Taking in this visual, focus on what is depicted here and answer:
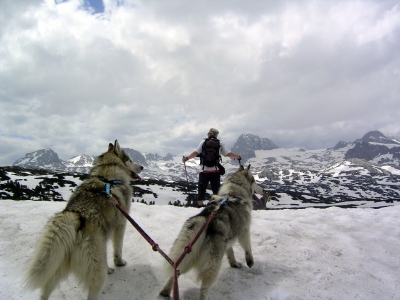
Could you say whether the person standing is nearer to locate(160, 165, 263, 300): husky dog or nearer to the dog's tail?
locate(160, 165, 263, 300): husky dog

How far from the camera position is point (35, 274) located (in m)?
3.59

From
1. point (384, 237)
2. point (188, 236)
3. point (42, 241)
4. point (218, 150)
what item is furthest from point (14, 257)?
point (384, 237)

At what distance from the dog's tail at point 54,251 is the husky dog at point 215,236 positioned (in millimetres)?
1842

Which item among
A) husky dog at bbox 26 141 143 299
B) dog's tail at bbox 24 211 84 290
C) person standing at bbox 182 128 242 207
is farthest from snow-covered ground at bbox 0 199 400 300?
person standing at bbox 182 128 242 207

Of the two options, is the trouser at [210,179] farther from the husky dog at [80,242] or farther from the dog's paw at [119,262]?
the husky dog at [80,242]

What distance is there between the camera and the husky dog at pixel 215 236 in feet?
15.6

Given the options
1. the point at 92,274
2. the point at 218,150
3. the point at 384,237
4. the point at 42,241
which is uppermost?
the point at 218,150

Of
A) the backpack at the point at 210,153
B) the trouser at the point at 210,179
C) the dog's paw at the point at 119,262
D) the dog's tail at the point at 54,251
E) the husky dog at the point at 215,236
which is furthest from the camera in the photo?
the trouser at the point at 210,179

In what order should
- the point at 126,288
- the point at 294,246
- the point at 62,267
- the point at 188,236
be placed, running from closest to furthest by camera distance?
the point at 62,267 → the point at 188,236 → the point at 126,288 → the point at 294,246

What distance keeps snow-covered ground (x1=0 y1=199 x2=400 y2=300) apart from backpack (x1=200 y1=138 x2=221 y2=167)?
9.25 feet

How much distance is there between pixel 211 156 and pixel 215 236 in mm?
4896

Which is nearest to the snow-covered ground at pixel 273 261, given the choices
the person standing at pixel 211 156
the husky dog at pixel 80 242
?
the husky dog at pixel 80 242

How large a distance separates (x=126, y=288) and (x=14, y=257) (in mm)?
3330

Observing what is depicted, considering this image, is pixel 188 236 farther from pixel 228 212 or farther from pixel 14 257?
pixel 14 257
